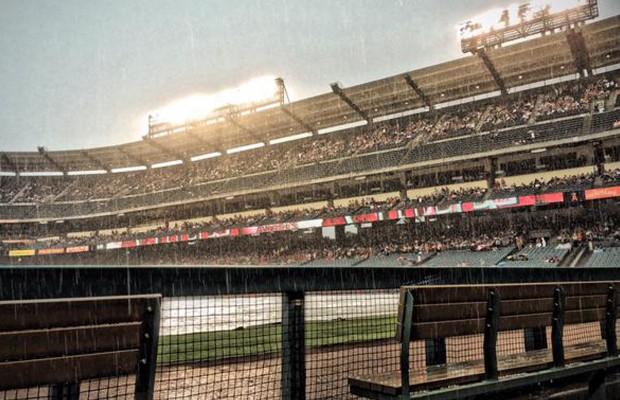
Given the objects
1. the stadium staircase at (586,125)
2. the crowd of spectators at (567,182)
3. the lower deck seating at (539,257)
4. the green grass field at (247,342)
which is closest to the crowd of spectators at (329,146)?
the stadium staircase at (586,125)

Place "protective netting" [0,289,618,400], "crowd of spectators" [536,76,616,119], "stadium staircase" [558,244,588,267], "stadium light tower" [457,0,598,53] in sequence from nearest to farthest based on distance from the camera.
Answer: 1. "protective netting" [0,289,618,400]
2. "stadium staircase" [558,244,588,267]
3. "stadium light tower" [457,0,598,53]
4. "crowd of spectators" [536,76,616,119]

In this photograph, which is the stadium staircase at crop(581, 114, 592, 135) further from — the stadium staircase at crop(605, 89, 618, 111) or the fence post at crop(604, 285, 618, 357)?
the fence post at crop(604, 285, 618, 357)

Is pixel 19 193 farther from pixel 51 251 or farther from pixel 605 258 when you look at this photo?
pixel 605 258

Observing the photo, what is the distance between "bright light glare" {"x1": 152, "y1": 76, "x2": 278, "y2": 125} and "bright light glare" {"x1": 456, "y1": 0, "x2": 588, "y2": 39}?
51.0 feet

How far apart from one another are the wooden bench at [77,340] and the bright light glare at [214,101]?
125 feet

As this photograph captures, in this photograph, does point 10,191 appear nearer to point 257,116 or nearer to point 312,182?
point 257,116

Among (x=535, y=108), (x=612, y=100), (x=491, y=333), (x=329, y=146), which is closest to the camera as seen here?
(x=491, y=333)

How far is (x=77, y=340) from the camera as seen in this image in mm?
1883

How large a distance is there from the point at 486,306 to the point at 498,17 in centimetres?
3071

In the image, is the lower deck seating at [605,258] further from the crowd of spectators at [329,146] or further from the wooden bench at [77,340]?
the wooden bench at [77,340]

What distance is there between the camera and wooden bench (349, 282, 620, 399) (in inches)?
114

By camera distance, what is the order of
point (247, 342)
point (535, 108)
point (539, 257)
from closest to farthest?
1. point (247, 342)
2. point (539, 257)
3. point (535, 108)

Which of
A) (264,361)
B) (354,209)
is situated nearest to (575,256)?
(354,209)

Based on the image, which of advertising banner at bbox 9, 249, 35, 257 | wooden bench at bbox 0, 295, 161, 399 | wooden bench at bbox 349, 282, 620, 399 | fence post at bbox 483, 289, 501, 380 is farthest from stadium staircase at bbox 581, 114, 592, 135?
advertising banner at bbox 9, 249, 35, 257
